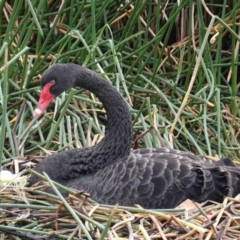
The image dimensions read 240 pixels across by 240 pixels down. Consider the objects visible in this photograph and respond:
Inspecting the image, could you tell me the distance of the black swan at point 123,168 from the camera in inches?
147

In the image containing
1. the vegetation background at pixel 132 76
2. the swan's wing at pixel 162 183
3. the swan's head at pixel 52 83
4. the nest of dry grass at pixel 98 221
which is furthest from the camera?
the vegetation background at pixel 132 76

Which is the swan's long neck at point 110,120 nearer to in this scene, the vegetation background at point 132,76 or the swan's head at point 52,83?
the swan's head at point 52,83

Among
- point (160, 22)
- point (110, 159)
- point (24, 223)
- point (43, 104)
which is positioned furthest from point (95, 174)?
point (160, 22)

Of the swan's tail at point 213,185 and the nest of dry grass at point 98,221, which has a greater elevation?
the nest of dry grass at point 98,221

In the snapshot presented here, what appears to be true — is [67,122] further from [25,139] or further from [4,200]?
[4,200]

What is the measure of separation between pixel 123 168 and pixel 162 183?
0.62 feet

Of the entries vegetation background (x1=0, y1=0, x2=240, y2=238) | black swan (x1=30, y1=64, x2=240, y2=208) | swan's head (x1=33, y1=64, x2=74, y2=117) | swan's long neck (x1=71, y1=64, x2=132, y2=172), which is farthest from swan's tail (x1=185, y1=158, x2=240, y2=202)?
swan's head (x1=33, y1=64, x2=74, y2=117)

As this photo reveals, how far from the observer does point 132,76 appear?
4969 millimetres

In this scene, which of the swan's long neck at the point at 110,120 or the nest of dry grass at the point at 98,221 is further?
the swan's long neck at the point at 110,120

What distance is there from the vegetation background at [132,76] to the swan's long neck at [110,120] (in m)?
0.18

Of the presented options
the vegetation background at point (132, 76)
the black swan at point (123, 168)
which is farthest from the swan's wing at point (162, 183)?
the vegetation background at point (132, 76)

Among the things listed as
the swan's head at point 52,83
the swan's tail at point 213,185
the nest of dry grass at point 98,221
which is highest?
the swan's head at point 52,83

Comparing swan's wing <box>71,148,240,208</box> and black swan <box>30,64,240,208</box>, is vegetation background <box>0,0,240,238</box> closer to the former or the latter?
black swan <box>30,64,240,208</box>

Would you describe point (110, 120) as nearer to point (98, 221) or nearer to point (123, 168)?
point (123, 168)
